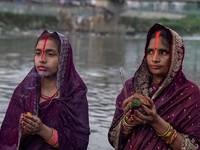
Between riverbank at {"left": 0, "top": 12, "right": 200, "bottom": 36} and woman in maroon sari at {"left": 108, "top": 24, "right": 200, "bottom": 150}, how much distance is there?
30968 mm

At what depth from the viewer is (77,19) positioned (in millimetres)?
51625

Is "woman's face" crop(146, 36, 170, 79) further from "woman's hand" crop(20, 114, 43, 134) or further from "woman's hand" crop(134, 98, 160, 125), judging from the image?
"woman's hand" crop(20, 114, 43, 134)

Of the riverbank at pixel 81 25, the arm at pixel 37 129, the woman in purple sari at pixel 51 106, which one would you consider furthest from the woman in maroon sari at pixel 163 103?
the riverbank at pixel 81 25

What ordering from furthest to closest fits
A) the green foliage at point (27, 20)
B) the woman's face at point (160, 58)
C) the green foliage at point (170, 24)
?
the green foliage at point (170, 24), the green foliage at point (27, 20), the woman's face at point (160, 58)

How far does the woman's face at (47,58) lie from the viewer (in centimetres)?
292

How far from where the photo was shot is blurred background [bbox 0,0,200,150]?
23.0ft

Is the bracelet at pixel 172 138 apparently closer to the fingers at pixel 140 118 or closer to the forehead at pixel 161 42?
the fingers at pixel 140 118

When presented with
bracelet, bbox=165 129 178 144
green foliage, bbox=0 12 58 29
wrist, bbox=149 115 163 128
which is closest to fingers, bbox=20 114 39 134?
wrist, bbox=149 115 163 128

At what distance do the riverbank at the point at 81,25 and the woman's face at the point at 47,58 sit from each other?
30645mm

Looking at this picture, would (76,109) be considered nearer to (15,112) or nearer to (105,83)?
(15,112)

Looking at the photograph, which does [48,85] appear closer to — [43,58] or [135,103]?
[43,58]

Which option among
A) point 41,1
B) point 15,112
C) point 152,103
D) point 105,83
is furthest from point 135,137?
point 41,1

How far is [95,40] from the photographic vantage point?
32875mm

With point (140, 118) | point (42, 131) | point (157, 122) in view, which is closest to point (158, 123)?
point (157, 122)
